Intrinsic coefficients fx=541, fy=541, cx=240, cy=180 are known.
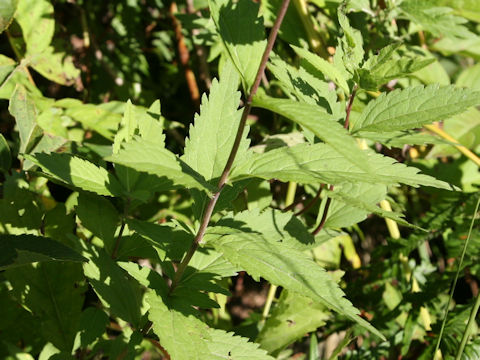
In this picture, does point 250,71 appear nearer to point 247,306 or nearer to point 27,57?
point 27,57

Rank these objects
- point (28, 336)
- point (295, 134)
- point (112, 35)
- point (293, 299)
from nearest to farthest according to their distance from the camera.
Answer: point (28, 336) → point (293, 299) → point (295, 134) → point (112, 35)

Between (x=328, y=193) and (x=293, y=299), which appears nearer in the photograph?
(x=328, y=193)

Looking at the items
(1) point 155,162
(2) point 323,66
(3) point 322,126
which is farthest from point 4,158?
(3) point 322,126

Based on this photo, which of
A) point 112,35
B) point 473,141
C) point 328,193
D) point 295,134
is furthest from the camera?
point 112,35

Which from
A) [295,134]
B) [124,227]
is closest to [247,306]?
[295,134]

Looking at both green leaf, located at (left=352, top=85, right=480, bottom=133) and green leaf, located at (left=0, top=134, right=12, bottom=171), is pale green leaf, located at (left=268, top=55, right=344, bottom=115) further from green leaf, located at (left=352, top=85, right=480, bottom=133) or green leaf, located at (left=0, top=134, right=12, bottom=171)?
green leaf, located at (left=0, top=134, right=12, bottom=171)

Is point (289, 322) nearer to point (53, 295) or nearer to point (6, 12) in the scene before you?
point (53, 295)

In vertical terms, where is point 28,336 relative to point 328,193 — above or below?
below

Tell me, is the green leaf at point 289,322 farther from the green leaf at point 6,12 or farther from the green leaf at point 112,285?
the green leaf at point 6,12

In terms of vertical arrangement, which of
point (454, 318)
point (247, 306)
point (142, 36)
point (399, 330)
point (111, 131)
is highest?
point (142, 36)
